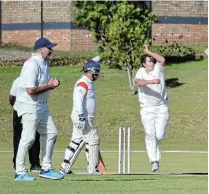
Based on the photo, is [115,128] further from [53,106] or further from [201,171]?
[201,171]

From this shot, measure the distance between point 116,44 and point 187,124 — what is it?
4632 millimetres

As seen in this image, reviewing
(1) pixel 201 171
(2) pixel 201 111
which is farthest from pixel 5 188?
(2) pixel 201 111

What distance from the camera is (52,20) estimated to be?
38.6m

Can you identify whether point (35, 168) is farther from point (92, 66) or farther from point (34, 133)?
point (34, 133)

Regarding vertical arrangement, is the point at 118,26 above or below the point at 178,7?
above

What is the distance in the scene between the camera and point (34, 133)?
12.5m

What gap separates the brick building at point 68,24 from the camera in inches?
1505

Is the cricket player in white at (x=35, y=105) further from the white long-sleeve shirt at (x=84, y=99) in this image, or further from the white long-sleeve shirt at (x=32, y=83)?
the white long-sleeve shirt at (x=84, y=99)

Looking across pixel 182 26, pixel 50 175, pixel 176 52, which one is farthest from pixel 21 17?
pixel 50 175

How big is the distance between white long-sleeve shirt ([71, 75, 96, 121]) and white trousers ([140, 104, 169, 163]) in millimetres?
1217

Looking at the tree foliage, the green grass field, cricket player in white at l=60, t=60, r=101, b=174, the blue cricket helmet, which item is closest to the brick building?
the green grass field

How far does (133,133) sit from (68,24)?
39.5 ft

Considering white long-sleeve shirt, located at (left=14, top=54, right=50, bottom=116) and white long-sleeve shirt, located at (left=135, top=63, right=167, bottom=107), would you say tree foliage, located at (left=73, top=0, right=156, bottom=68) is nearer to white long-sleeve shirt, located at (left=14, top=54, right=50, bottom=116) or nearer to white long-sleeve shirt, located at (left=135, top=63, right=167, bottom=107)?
white long-sleeve shirt, located at (left=135, top=63, right=167, bottom=107)

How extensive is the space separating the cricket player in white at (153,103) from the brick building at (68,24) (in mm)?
22255
